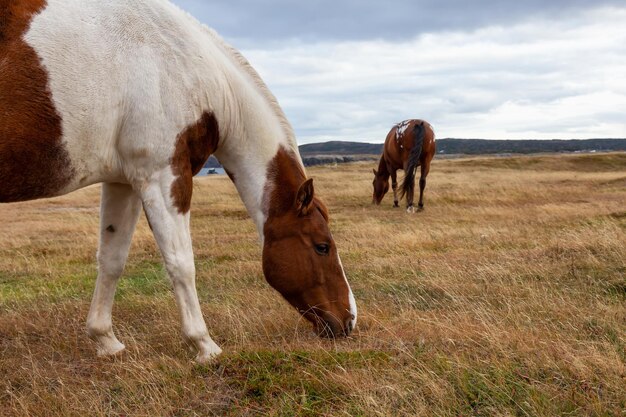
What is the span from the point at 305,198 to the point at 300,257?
0.53 metres

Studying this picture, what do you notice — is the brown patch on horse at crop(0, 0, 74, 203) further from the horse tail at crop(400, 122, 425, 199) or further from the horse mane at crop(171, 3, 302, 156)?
the horse tail at crop(400, 122, 425, 199)

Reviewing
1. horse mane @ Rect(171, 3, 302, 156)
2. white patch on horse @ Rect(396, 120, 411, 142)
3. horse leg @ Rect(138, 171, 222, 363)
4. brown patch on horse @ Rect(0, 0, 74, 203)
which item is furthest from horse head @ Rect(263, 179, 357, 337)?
white patch on horse @ Rect(396, 120, 411, 142)

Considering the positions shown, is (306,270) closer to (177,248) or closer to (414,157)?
(177,248)

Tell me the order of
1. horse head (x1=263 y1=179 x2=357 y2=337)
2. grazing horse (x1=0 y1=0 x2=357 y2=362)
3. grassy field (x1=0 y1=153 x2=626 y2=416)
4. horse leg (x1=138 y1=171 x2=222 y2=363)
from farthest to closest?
horse head (x1=263 y1=179 x2=357 y2=337)
horse leg (x1=138 y1=171 x2=222 y2=363)
grazing horse (x1=0 y1=0 x2=357 y2=362)
grassy field (x1=0 y1=153 x2=626 y2=416)

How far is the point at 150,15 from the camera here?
460cm

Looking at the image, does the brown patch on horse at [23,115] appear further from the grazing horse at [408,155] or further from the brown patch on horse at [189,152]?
the grazing horse at [408,155]

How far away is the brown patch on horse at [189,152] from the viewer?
14.6 feet

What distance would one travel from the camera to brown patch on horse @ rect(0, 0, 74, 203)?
3836 millimetres

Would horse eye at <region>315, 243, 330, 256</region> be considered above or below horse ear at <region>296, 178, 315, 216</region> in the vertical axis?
below

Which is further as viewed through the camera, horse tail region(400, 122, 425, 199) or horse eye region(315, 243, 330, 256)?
horse tail region(400, 122, 425, 199)

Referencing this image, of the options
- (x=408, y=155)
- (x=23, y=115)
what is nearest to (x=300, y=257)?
(x=23, y=115)

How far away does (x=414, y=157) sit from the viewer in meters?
18.4

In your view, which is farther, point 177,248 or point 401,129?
point 401,129

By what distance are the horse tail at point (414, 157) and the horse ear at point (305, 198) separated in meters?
12.9
